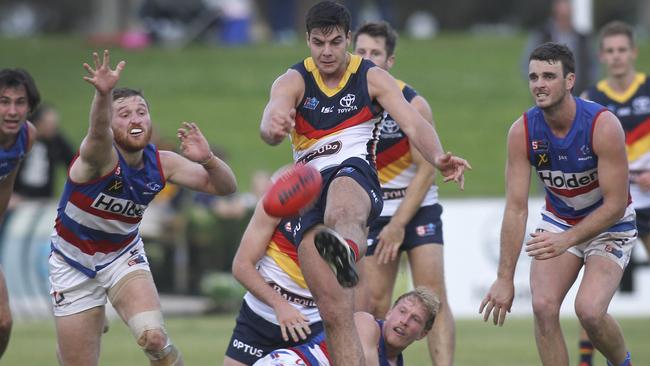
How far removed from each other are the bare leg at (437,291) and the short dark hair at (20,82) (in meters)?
3.35

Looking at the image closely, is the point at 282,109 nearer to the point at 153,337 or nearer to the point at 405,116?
the point at 405,116

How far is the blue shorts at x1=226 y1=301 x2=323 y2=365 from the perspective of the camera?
8.62 m

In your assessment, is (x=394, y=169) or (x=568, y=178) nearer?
(x=568, y=178)

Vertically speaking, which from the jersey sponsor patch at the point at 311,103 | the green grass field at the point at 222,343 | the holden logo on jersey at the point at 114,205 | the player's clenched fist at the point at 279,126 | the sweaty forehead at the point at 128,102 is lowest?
the green grass field at the point at 222,343

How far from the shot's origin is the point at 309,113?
8.17m

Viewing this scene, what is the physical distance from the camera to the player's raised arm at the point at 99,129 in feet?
24.7

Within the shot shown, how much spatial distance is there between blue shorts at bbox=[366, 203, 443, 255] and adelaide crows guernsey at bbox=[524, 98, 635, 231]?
4.78 feet

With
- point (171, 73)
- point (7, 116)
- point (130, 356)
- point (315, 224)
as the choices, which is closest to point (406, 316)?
point (315, 224)

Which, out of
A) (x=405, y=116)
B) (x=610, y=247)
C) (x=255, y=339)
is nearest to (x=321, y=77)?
(x=405, y=116)

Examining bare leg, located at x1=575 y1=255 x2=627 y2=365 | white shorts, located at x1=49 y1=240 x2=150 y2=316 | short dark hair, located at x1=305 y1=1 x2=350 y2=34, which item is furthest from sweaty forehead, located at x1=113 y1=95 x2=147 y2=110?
bare leg, located at x1=575 y1=255 x2=627 y2=365

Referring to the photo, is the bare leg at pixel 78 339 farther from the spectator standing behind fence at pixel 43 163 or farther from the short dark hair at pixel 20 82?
the spectator standing behind fence at pixel 43 163

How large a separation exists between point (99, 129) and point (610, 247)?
3782 millimetres

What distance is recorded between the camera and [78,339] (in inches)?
328

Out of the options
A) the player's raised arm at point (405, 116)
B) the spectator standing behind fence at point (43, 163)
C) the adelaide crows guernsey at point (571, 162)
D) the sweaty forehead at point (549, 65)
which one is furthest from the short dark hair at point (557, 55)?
the spectator standing behind fence at point (43, 163)
